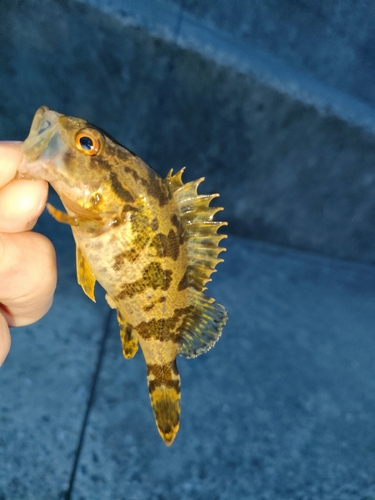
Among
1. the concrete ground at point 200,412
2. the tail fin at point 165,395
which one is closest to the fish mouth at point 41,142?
the tail fin at point 165,395

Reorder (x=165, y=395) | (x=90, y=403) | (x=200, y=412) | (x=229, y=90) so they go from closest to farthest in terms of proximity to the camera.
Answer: (x=165, y=395), (x=90, y=403), (x=200, y=412), (x=229, y=90)

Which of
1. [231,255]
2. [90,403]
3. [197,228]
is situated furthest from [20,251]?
[231,255]

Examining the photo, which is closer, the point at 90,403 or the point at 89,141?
the point at 89,141

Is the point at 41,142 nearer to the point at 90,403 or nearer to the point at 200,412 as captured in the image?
the point at 90,403

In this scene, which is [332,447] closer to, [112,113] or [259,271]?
[259,271]

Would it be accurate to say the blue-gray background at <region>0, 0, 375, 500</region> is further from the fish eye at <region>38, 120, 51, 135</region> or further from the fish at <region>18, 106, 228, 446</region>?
the fish eye at <region>38, 120, 51, 135</region>

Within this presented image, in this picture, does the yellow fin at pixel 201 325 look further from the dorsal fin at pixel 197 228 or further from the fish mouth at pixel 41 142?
the fish mouth at pixel 41 142
